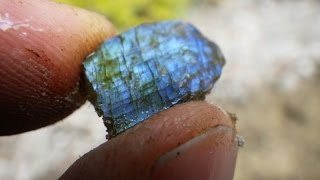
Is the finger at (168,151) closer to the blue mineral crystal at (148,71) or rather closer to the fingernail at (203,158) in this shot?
the fingernail at (203,158)

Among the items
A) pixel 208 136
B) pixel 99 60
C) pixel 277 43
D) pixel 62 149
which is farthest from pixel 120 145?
pixel 277 43

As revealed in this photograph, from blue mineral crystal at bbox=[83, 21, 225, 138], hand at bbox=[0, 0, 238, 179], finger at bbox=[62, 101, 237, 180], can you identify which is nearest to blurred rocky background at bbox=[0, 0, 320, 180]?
hand at bbox=[0, 0, 238, 179]

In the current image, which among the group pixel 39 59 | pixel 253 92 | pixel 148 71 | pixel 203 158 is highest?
pixel 39 59

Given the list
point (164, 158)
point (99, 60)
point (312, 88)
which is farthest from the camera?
point (312, 88)

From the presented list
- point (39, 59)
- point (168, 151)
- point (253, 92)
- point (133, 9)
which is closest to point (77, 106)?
point (39, 59)

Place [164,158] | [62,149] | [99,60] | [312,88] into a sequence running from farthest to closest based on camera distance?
[312,88] < [62,149] < [99,60] < [164,158]

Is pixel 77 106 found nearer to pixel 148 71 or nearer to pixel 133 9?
pixel 148 71

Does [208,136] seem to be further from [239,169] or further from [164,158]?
[239,169]

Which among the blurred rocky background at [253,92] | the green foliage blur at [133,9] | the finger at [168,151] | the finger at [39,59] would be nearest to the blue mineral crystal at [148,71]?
the finger at [39,59]
